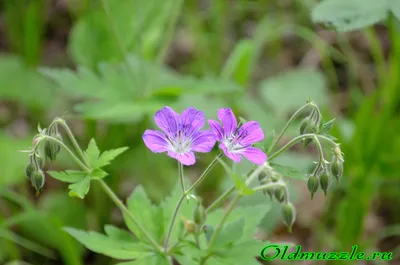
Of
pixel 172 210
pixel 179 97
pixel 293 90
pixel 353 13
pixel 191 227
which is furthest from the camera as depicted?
pixel 293 90

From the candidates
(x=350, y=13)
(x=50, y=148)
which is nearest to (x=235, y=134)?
(x=50, y=148)

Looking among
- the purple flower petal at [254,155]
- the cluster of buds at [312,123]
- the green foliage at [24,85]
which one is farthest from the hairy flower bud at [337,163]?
the green foliage at [24,85]

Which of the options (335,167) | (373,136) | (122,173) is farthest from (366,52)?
(335,167)

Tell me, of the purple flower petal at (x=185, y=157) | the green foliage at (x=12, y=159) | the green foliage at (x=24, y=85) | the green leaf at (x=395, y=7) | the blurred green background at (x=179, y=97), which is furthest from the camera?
the green foliage at (x=24, y=85)

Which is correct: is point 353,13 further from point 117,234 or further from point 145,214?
point 117,234

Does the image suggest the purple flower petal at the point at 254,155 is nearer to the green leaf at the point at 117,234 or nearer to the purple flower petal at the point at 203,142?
the purple flower petal at the point at 203,142

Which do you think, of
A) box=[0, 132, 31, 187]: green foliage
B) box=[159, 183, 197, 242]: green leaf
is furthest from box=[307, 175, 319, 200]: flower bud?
box=[0, 132, 31, 187]: green foliage

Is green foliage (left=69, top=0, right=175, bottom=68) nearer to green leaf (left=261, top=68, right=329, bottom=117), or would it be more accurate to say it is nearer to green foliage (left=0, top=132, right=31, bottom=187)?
green foliage (left=0, top=132, right=31, bottom=187)
